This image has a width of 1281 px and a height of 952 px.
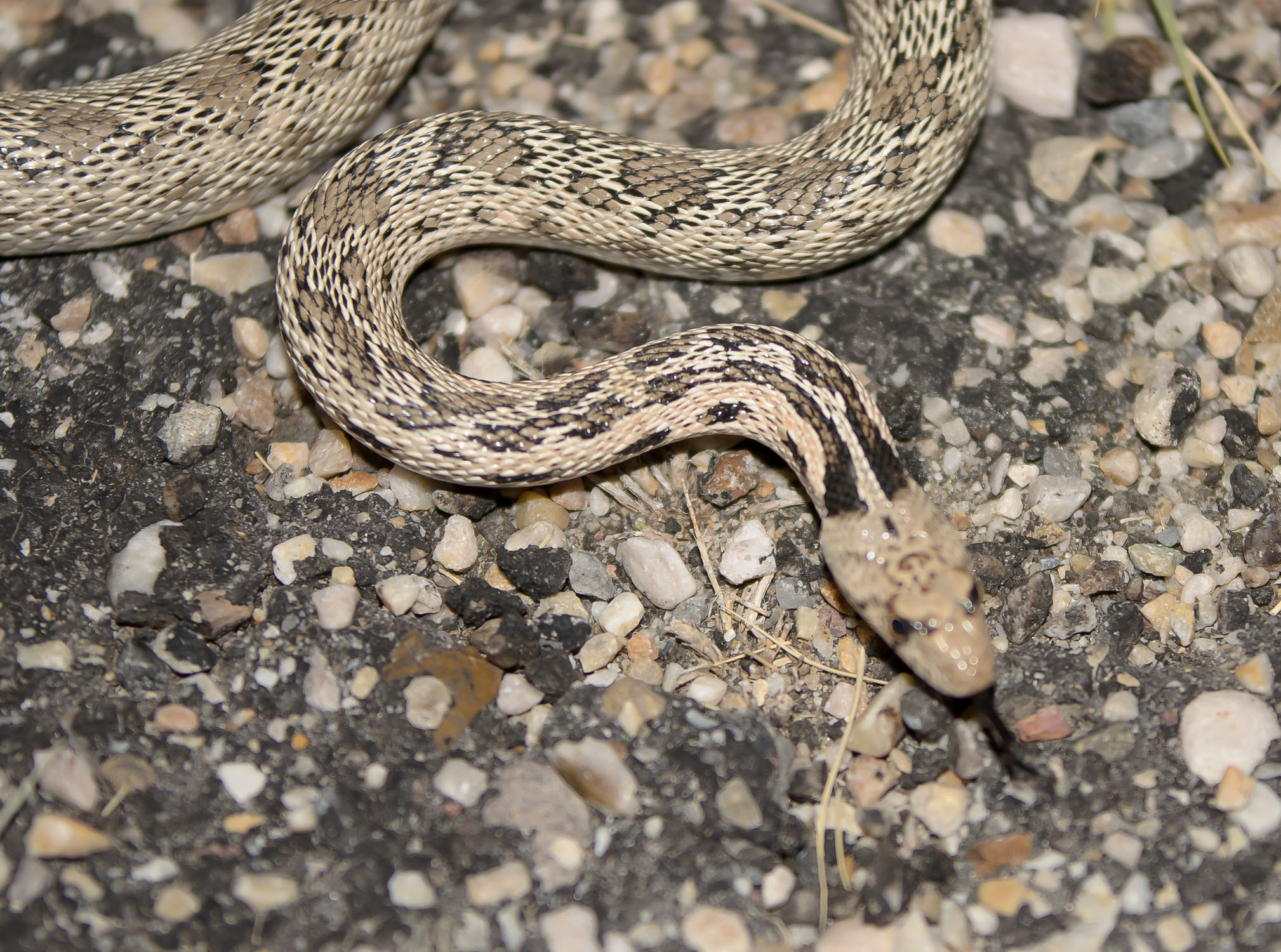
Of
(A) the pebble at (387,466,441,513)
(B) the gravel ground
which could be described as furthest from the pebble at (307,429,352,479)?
(A) the pebble at (387,466,441,513)

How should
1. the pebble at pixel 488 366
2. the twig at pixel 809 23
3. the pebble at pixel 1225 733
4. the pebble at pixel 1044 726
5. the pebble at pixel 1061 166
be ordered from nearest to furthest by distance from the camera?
the pebble at pixel 1225 733
the pebble at pixel 1044 726
the pebble at pixel 488 366
the pebble at pixel 1061 166
the twig at pixel 809 23

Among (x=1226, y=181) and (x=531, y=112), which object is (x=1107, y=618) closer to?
(x=1226, y=181)

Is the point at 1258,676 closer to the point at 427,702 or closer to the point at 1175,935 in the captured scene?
the point at 1175,935

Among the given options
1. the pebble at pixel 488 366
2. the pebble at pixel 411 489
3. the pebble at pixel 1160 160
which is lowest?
the pebble at pixel 411 489

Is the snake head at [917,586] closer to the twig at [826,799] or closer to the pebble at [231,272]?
the twig at [826,799]

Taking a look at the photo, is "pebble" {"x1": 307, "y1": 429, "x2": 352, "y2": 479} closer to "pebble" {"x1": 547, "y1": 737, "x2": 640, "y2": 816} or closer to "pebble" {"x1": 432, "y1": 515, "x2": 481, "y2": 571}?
"pebble" {"x1": 432, "y1": 515, "x2": 481, "y2": 571}

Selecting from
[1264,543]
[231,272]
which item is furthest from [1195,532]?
[231,272]

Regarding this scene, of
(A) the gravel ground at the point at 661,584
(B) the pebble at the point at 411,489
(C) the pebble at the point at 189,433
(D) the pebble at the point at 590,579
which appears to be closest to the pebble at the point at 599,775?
(A) the gravel ground at the point at 661,584
